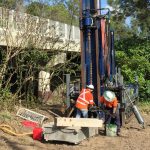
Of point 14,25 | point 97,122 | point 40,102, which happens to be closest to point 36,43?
point 14,25

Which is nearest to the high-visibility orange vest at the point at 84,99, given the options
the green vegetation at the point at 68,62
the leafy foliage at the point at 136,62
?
the green vegetation at the point at 68,62

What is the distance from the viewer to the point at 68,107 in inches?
609

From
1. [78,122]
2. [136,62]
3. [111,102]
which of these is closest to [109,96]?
[111,102]

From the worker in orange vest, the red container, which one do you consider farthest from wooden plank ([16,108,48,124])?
the red container

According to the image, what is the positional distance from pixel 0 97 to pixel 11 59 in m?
2.27

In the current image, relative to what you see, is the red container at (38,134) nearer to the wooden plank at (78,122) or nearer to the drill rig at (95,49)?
the wooden plank at (78,122)

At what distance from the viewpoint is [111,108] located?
14.3 metres

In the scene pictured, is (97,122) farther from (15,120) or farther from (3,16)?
(3,16)

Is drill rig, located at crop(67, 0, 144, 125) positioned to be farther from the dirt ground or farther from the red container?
the red container

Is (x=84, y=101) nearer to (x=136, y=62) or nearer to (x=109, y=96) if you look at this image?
(x=109, y=96)

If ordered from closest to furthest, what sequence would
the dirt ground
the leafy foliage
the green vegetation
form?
1. the dirt ground
2. the green vegetation
3. the leafy foliage

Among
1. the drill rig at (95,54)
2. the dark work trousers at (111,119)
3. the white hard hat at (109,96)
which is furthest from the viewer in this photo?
the drill rig at (95,54)

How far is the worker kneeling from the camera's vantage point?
14062mm

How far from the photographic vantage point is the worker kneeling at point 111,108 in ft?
46.1
